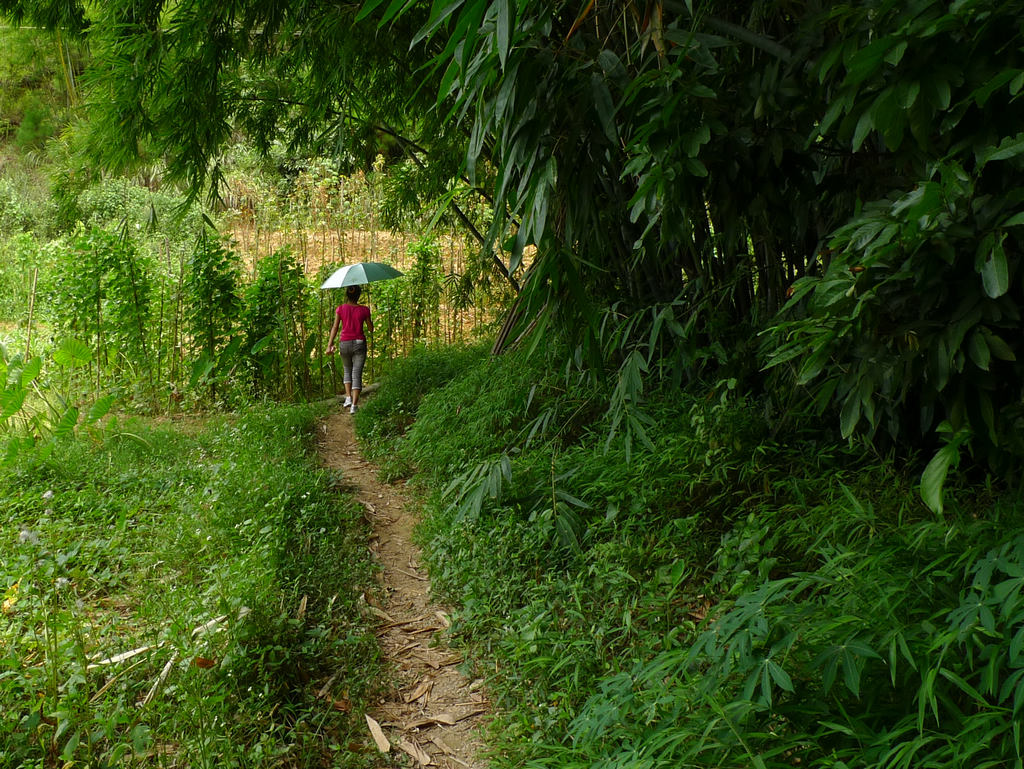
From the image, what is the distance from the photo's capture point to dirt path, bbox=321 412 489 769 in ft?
7.75

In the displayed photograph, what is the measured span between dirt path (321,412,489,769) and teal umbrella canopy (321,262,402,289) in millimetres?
2616

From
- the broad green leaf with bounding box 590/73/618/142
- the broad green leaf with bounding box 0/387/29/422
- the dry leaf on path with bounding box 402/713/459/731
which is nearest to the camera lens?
the broad green leaf with bounding box 590/73/618/142

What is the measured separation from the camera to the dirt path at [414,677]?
236 cm

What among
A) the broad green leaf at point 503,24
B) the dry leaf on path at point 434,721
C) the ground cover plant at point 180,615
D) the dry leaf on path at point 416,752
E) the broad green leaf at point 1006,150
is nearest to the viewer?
the broad green leaf at point 503,24

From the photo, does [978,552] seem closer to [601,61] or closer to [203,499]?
[601,61]

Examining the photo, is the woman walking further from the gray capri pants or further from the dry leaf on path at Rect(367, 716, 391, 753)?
the dry leaf on path at Rect(367, 716, 391, 753)

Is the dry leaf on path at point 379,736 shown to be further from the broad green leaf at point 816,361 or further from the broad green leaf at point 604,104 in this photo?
the broad green leaf at point 604,104

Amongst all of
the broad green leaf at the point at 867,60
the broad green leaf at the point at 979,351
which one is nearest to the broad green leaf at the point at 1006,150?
the broad green leaf at the point at 867,60

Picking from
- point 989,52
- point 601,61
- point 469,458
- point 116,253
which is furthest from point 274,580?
point 116,253

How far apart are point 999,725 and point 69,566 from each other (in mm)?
3179

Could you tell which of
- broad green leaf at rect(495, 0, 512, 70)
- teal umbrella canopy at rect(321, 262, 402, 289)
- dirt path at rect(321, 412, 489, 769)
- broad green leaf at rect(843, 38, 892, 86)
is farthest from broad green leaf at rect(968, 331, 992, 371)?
teal umbrella canopy at rect(321, 262, 402, 289)

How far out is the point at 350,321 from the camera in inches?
256

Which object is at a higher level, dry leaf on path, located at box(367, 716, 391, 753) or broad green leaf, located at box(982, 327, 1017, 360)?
broad green leaf, located at box(982, 327, 1017, 360)

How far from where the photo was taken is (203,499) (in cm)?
370
